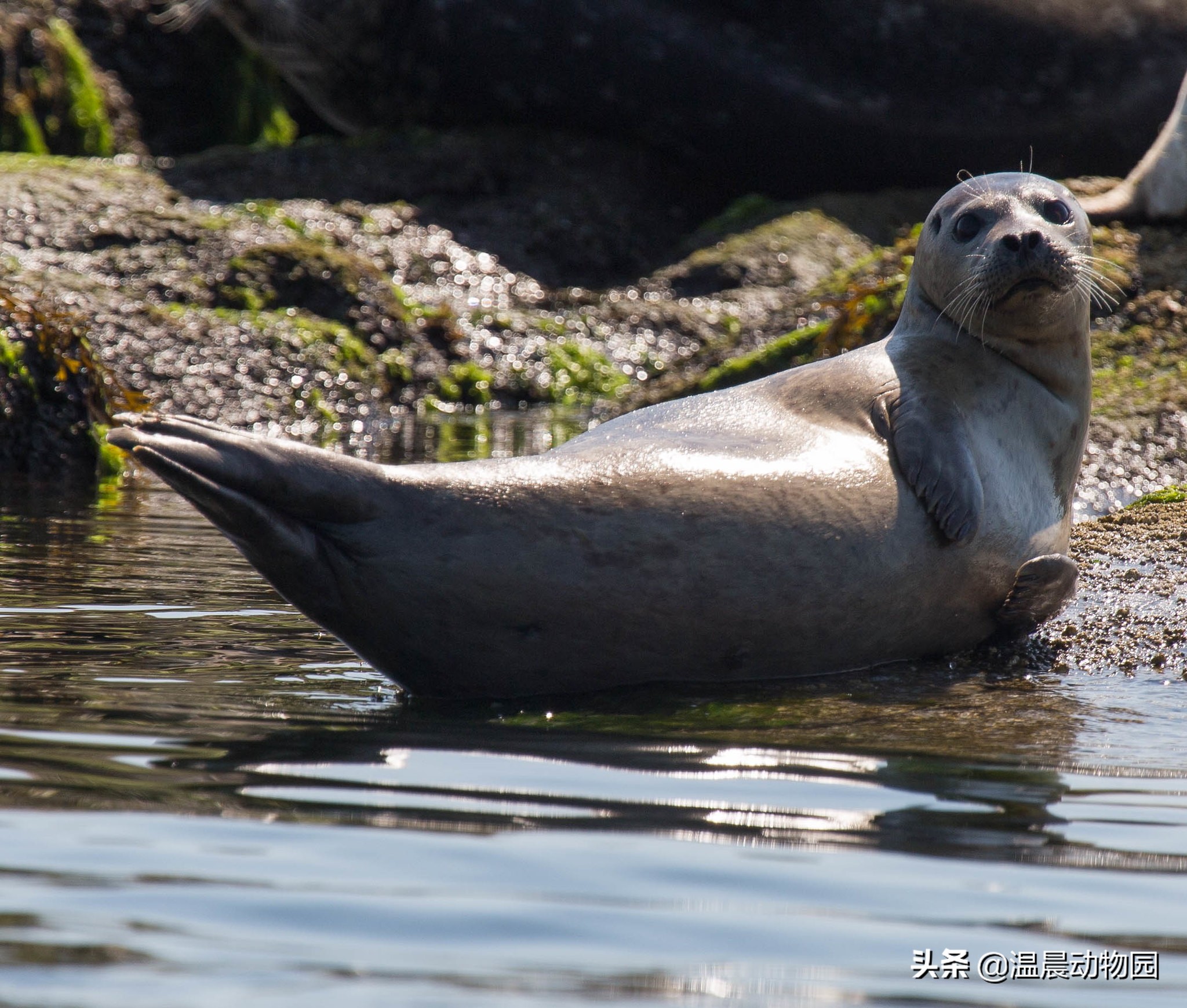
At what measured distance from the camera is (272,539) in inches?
154

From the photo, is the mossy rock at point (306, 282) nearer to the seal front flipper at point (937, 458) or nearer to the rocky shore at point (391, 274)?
the rocky shore at point (391, 274)

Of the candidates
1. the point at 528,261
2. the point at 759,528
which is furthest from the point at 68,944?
the point at 528,261

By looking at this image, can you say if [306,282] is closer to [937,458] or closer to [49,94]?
[49,94]

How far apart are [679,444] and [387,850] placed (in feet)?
6.74

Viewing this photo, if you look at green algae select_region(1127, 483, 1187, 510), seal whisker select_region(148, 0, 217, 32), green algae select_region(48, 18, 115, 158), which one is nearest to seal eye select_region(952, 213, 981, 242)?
green algae select_region(1127, 483, 1187, 510)

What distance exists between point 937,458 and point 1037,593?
1.62 ft

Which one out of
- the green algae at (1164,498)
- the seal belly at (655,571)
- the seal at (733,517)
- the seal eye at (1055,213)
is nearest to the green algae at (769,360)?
the green algae at (1164,498)

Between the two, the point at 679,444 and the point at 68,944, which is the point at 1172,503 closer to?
the point at 679,444

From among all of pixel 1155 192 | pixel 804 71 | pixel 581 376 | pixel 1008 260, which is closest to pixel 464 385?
pixel 581 376

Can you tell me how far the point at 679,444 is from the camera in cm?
455

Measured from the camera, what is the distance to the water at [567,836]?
2.20m

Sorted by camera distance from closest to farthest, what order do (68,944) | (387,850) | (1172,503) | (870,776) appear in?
(68,944) → (387,850) → (870,776) → (1172,503)

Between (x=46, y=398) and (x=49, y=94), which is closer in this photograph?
(x=46, y=398)

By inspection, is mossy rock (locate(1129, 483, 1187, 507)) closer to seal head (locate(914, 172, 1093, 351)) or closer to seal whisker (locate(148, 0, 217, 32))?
seal head (locate(914, 172, 1093, 351))
